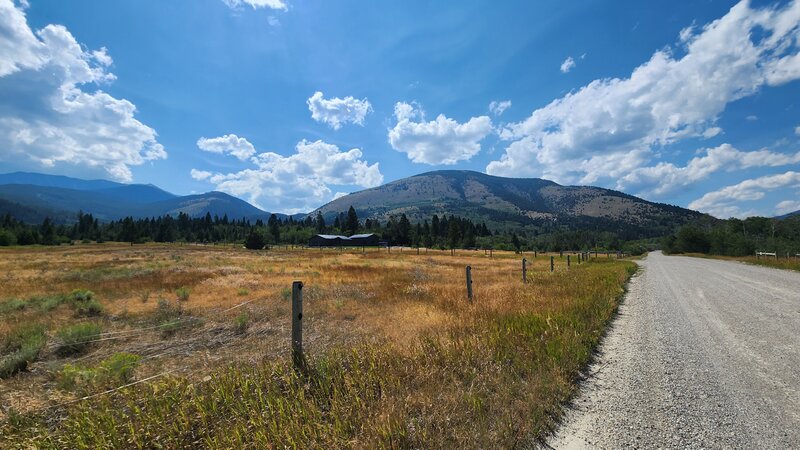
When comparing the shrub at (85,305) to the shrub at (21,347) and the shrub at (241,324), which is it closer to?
the shrub at (21,347)

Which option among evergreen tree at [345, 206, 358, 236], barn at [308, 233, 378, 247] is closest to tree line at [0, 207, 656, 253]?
evergreen tree at [345, 206, 358, 236]

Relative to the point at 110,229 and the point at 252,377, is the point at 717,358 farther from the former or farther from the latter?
the point at 110,229

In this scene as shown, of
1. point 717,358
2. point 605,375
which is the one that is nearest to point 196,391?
point 605,375

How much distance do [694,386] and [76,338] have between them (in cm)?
1408

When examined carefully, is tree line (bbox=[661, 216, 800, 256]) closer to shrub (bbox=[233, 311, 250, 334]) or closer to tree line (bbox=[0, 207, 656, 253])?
tree line (bbox=[0, 207, 656, 253])

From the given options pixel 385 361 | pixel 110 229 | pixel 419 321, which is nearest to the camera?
pixel 385 361

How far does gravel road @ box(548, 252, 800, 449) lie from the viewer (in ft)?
12.3

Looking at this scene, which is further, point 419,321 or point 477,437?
point 419,321

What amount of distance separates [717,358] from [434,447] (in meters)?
6.06

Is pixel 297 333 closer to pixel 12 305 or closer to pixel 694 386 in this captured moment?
pixel 694 386

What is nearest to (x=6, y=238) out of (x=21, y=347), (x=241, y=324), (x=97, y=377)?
(x=21, y=347)

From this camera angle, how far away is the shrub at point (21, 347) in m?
7.43

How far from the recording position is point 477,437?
11.9 ft

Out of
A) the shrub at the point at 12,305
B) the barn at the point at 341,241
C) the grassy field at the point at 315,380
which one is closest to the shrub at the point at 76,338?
the grassy field at the point at 315,380
